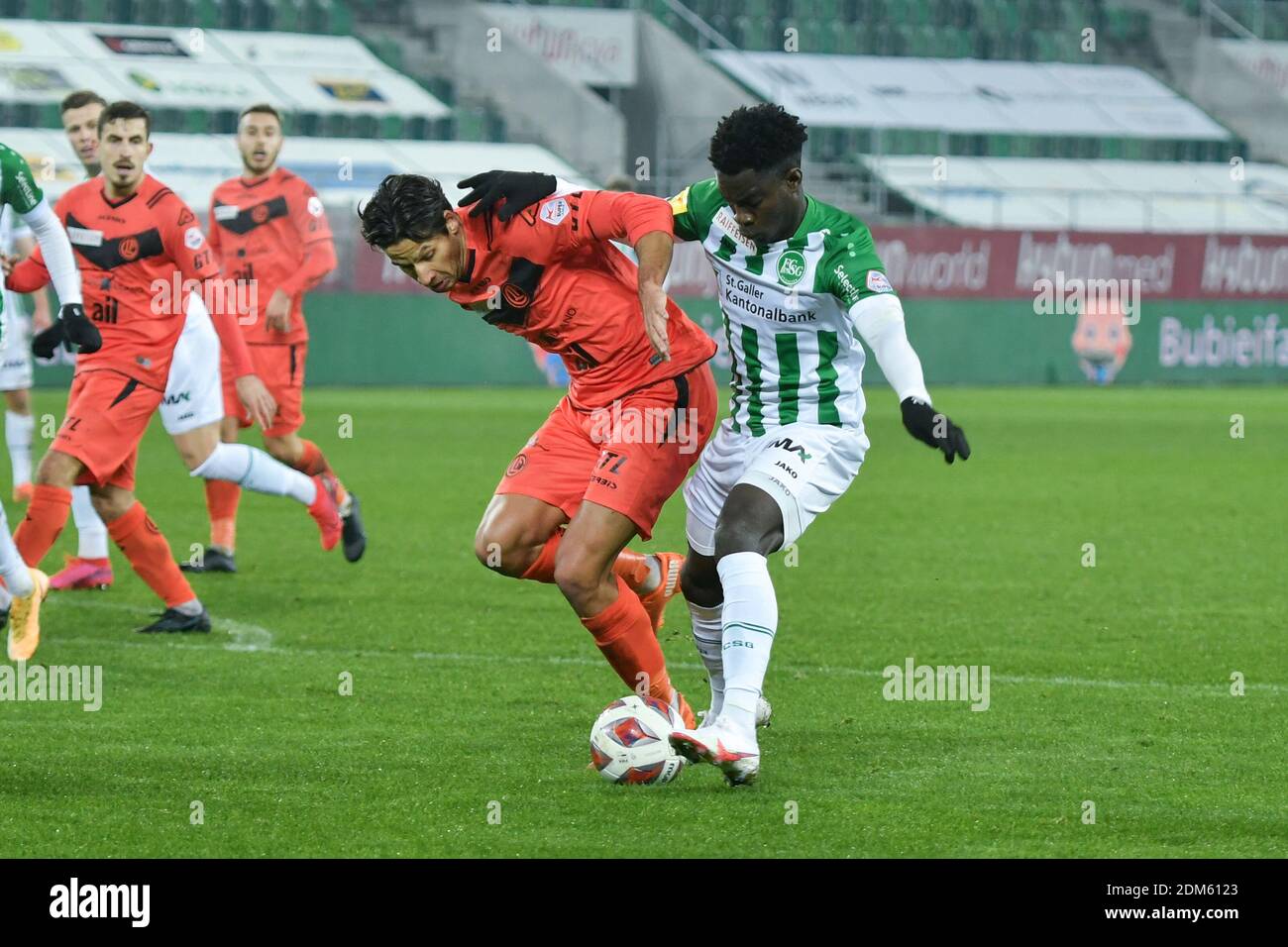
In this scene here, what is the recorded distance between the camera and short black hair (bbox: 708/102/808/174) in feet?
17.7

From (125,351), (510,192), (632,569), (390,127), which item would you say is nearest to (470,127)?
(390,127)

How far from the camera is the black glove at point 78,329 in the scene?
7168 mm

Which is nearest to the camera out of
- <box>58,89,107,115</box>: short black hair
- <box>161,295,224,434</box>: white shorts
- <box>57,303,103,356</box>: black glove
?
<box>57,303,103,356</box>: black glove

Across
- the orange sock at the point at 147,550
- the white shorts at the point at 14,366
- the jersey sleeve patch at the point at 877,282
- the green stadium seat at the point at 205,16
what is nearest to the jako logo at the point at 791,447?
the jersey sleeve patch at the point at 877,282

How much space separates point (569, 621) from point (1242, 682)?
291 cm

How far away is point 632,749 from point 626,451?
2.99ft

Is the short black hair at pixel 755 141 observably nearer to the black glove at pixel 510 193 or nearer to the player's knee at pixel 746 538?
the black glove at pixel 510 193

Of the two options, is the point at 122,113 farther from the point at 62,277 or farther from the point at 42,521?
the point at 42,521

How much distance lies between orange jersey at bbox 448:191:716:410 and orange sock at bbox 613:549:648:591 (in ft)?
1.89

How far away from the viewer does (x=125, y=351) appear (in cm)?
810

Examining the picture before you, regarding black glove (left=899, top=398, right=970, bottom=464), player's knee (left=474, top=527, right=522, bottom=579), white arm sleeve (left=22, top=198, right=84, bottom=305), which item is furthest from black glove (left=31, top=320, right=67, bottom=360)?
black glove (left=899, top=398, right=970, bottom=464)

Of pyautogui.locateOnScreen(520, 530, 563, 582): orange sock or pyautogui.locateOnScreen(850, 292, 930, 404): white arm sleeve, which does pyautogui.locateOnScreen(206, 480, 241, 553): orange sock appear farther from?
pyautogui.locateOnScreen(850, 292, 930, 404): white arm sleeve
